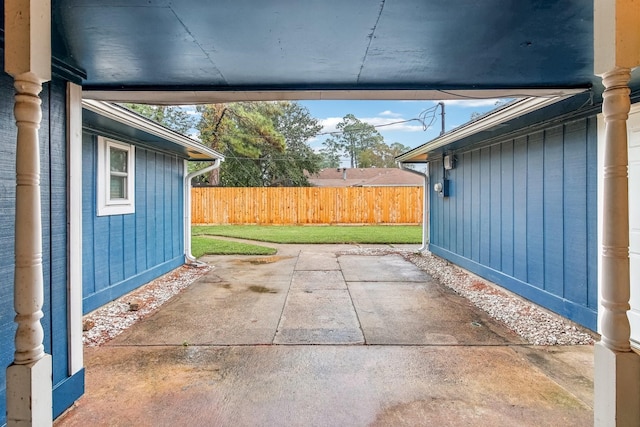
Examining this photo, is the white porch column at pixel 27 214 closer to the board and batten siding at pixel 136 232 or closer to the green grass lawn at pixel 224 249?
the board and batten siding at pixel 136 232

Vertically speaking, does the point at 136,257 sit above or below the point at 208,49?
below

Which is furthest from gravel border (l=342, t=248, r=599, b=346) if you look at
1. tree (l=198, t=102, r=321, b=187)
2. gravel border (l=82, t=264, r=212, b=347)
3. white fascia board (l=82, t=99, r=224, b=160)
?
tree (l=198, t=102, r=321, b=187)

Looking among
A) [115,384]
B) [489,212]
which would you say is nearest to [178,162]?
[115,384]

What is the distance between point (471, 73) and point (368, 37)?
1.00 m

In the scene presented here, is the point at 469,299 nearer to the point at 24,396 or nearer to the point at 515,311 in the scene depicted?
the point at 515,311

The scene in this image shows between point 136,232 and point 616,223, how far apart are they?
548 centimetres

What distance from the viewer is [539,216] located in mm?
4375

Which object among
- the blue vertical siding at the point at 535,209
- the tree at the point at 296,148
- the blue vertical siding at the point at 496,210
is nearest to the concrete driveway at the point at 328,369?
the blue vertical siding at the point at 535,209

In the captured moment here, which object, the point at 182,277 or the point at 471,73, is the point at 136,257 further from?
the point at 471,73

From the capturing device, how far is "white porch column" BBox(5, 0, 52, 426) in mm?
1484

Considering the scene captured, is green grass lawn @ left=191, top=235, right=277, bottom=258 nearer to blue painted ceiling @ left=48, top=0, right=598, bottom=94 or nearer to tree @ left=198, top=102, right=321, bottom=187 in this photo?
blue painted ceiling @ left=48, top=0, right=598, bottom=94

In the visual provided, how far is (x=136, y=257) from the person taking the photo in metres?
5.25

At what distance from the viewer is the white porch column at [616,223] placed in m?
1.49

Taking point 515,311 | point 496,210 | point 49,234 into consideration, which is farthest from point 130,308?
point 496,210
